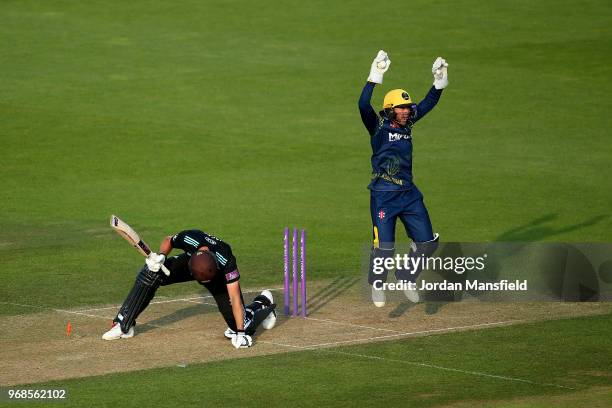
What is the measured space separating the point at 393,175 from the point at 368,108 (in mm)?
900

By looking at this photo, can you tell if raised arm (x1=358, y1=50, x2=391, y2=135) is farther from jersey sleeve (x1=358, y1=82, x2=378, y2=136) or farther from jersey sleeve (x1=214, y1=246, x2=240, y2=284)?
jersey sleeve (x1=214, y1=246, x2=240, y2=284)

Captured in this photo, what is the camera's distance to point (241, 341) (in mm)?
15125

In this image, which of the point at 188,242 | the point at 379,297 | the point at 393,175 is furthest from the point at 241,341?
the point at 393,175

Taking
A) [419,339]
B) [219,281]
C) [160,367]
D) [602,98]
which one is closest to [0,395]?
[160,367]

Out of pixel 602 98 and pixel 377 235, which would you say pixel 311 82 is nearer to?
pixel 602 98

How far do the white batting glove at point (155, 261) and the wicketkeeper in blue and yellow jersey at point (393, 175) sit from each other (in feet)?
9.38

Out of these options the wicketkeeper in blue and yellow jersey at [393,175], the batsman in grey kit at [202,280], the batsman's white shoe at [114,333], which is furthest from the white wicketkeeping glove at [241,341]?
the wicketkeeper in blue and yellow jersey at [393,175]

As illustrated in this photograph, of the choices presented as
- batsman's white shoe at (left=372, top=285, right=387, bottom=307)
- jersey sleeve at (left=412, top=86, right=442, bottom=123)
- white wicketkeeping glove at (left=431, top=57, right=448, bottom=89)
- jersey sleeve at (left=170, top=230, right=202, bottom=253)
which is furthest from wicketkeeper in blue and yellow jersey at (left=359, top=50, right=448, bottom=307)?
jersey sleeve at (left=170, top=230, right=202, bottom=253)

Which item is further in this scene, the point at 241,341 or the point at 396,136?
the point at 396,136

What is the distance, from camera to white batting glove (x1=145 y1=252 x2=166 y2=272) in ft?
50.0

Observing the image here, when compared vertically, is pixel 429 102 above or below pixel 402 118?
above

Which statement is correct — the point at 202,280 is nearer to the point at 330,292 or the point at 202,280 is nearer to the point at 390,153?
the point at 390,153

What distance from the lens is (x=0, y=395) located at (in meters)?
13.2

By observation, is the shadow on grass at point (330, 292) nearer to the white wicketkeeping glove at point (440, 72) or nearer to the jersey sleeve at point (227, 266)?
the jersey sleeve at point (227, 266)
